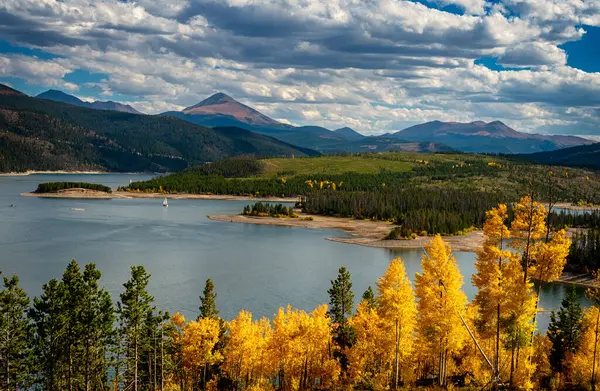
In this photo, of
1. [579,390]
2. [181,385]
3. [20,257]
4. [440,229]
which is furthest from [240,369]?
[440,229]

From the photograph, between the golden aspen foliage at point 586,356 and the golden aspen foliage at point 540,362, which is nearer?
the golden aspen foliage at point 586,356

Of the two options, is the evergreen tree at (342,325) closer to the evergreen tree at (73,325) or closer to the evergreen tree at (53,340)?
the evergreen tree at (73,325)

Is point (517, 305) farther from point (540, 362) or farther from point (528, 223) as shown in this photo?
point (540, 362)

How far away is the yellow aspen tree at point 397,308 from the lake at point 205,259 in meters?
33.4

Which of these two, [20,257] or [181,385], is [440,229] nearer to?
[20,257]

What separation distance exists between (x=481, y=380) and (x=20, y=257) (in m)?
106

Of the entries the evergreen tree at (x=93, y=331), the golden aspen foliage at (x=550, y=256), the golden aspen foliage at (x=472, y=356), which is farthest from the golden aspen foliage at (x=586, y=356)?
the evergreen tree at (x=93, y=331)

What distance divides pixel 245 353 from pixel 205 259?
240 feet

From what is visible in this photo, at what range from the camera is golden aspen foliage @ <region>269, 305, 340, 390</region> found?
56438 mm

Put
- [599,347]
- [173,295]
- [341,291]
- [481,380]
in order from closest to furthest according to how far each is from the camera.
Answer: [481,380] < [599,347] < [341,291] < [173,295]

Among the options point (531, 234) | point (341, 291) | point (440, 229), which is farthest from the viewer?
point (440, 229)

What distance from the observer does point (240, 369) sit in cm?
Result: 5922

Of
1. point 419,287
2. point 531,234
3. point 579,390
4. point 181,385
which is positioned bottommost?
point 181,385

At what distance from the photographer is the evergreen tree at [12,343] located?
1794 inches
